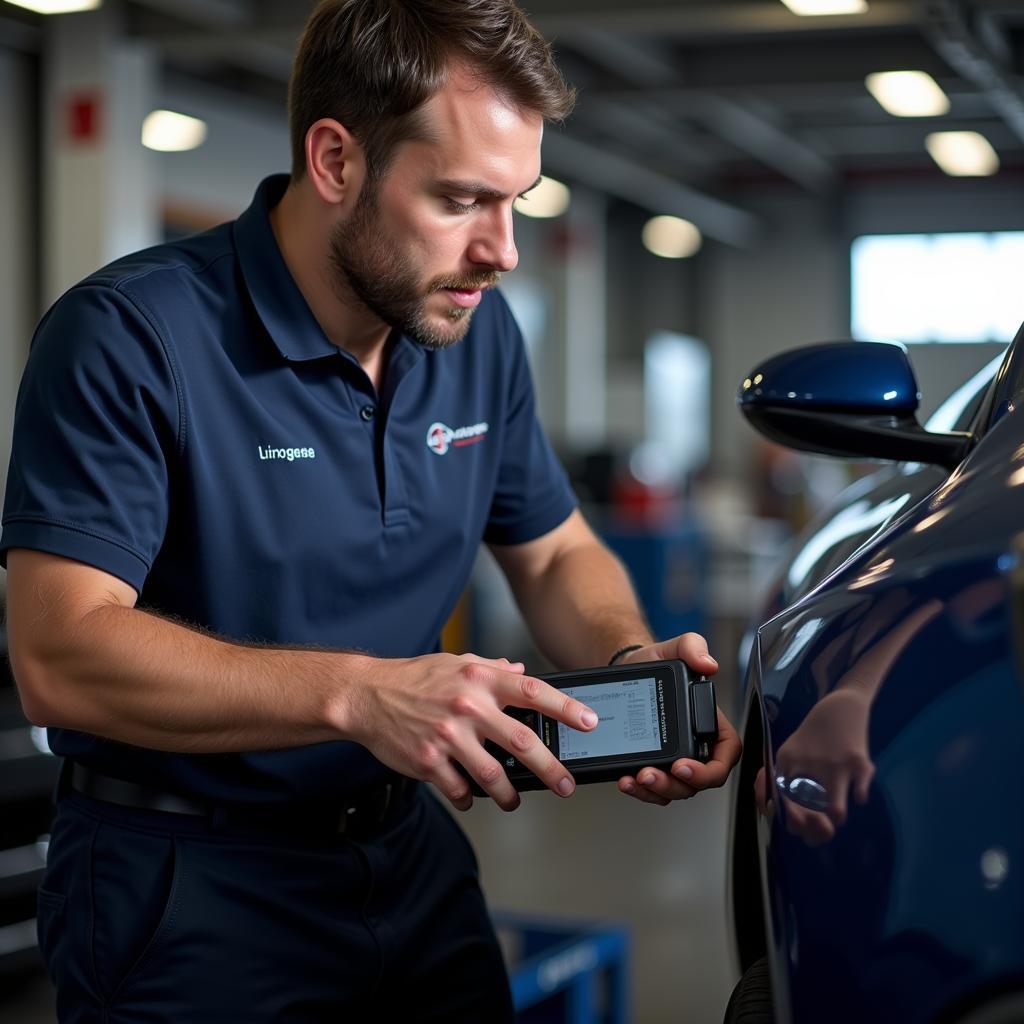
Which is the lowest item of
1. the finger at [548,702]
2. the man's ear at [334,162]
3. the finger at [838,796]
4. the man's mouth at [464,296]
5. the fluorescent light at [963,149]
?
the finger at [838,796]

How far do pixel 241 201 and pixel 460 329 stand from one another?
25.6 ft

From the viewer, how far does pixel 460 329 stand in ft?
4.96

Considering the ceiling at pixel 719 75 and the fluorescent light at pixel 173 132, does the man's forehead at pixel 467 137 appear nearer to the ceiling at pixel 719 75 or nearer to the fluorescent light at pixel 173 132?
the ceiling at pixel 719 75

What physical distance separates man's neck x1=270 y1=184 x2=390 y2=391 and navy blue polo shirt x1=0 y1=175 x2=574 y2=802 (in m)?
0.03

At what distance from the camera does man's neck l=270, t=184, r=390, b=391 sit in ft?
4.95

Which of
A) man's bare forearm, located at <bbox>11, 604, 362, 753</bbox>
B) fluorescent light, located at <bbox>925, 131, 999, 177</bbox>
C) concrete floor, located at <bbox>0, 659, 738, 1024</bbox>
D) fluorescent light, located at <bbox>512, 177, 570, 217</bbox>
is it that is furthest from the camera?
fluorescent light, located at <bbox>512, 177, 570, 217</bbox>

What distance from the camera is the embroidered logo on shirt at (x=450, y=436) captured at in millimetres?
1599

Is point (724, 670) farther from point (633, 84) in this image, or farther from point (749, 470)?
point (749, 470)

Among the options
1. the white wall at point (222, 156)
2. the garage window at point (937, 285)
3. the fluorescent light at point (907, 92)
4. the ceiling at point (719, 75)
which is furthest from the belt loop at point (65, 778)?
the garage window at point (937, 285)

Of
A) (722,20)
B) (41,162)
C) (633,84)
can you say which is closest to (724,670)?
(633,84)

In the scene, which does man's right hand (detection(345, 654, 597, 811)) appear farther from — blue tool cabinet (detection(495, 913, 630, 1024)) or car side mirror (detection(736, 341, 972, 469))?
blue tool cabinet (detection(495, 913, 630, 1024))

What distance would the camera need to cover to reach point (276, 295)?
1.48 metres

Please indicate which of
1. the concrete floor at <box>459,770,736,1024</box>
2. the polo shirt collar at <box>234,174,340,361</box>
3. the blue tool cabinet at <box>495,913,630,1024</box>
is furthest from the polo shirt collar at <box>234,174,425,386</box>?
the concrete floor at <box>459,770,736,1024</box>

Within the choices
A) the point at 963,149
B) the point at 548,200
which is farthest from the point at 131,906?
the point at 963,149
